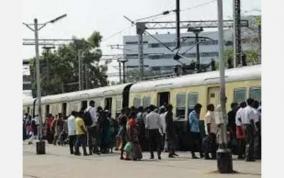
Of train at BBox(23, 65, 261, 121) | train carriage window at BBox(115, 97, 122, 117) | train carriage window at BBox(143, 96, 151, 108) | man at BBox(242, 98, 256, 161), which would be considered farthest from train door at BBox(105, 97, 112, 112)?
man at BBox(242, 98, 256, 161)

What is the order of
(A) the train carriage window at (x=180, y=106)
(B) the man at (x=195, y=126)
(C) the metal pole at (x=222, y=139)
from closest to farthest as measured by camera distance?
1. (C) the metal pole at (x=222, y=139)
2. (B) the man at (x=195, y=126)
3. (A) the train carriage window at (x=180, y=106)

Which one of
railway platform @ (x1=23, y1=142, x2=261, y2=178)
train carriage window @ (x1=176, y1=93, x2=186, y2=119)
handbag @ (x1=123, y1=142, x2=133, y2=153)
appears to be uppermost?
train carriage window @ (x1=176, y1=93, x2=186, y2=119)

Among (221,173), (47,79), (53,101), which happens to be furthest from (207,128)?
(47,79)

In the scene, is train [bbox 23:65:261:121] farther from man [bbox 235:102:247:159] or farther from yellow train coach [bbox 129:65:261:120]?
man [bbox 235:102:247:159]

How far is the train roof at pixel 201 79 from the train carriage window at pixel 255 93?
29 cm

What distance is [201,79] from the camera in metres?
20.7

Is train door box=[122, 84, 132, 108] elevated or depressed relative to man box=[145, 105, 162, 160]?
elevated

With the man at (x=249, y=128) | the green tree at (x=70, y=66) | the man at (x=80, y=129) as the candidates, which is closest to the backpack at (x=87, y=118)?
the man at (x=80, y=129)

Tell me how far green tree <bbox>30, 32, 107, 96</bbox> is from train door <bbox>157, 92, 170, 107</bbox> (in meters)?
29.9

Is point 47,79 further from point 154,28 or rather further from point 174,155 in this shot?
point 174,155

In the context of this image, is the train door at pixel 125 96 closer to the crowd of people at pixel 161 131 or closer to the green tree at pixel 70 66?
the crowd of people at pixel 161 131

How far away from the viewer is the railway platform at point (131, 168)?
14.6 meters

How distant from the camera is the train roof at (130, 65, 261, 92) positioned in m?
18.4

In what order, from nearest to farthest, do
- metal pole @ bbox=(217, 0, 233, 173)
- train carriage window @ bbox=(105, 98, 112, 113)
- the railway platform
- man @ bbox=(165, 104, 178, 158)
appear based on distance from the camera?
metal pole @ bbox=(217, 0, 233, 173)
the railway platform
man @ bbox=(165, 104, 178, 158)
train carriage window @ bbox=(105, 98, 112, 113)
